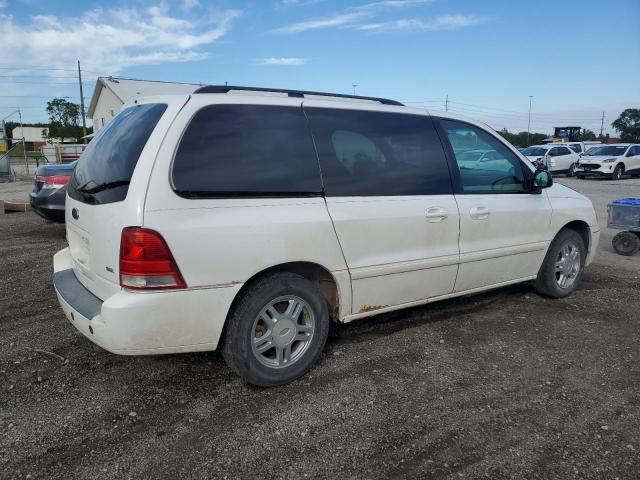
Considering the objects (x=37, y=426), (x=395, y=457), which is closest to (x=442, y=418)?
(x=395, y=457)

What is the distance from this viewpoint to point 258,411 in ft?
10.2

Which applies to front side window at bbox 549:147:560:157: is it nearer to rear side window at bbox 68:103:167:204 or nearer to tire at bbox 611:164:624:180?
tire at bbox 611:164:624:180

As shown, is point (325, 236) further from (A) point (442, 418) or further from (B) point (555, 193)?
(B) point (555, 193)

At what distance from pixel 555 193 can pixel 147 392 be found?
3971mm

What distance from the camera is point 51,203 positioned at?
7.54 meters

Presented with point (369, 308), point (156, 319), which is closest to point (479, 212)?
point (369, 308)

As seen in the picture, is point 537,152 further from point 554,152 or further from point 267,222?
point 267,222

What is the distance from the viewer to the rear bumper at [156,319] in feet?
9.23

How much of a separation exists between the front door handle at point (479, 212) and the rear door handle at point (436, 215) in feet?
1.05

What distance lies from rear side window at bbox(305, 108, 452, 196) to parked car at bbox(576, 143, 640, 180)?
2383 centimetres

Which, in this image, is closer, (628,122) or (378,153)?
(378,153)

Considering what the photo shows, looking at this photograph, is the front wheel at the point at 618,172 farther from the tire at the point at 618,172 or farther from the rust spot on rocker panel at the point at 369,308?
the rust spot on rocker panel at the point at 369,308

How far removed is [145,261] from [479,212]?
8.71ft

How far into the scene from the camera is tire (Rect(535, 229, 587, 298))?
198 inches
